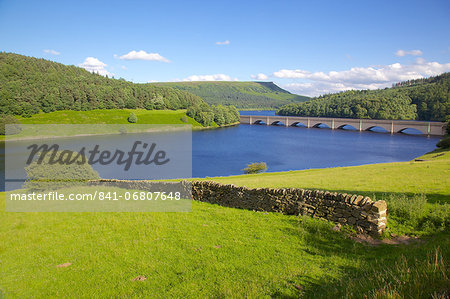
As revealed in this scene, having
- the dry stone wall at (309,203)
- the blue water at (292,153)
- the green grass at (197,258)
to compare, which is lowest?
the blue water at (292,153)

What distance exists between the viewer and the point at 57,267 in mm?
9016

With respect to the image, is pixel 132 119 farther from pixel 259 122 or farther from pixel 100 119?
pixel 259 122

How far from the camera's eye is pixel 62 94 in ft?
422

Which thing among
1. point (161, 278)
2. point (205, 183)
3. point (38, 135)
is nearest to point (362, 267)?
point (161, 278)

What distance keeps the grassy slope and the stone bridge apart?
120 meters

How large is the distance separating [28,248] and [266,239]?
366 inches

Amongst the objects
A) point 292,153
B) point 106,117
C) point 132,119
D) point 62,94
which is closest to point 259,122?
point 132,119

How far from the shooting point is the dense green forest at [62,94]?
383 ft

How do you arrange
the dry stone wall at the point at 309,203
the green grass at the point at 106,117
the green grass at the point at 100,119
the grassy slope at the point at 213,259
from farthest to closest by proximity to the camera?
the green grass at the point at 106,117, the green grass at the point at 100,119, the dry stone wall at the point at 309,203, the grassy slope at the point at 213,259

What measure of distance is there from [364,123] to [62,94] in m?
142

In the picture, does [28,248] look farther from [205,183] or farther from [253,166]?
[253,166]

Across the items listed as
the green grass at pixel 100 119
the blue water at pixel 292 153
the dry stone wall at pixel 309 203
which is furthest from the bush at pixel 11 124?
the dry stone wall at pixel 309 203

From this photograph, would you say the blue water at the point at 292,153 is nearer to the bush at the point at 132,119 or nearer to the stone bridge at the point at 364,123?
the stone bridge at the point at 364,123

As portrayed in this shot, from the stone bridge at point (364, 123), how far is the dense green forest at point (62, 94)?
63.1 feet
